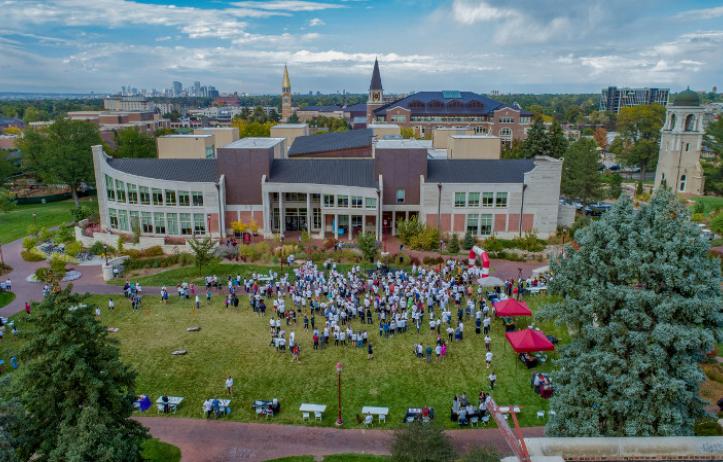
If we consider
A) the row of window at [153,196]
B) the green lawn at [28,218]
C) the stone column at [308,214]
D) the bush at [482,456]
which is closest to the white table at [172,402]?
the bush at [482,456]

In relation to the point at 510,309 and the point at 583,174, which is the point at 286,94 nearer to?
the point at 583,174

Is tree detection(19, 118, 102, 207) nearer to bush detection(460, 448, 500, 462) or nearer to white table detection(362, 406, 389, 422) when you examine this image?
white table detection(362, 406, 389, 422)

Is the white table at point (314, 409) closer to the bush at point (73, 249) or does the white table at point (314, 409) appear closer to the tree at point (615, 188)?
the bush at point (73, 249)

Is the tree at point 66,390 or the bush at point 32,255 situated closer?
the tree at point 66,390

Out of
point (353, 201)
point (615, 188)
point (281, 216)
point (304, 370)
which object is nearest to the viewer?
point (304, 370)

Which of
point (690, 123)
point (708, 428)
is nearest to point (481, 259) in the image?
point (708, 428)

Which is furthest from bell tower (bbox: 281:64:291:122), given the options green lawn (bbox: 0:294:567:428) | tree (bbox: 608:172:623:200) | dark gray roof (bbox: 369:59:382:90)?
green lawn (bbox: 0:294:567:428)
